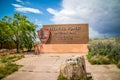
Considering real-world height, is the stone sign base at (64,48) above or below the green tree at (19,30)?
below

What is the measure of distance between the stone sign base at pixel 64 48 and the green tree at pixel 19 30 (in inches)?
81.0

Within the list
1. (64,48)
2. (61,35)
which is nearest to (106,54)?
(64,48)

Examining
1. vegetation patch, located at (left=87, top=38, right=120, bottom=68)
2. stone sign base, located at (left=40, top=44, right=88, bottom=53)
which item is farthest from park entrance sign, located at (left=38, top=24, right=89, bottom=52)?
vegetation patch, located at (left=87, top=38, right=120, bottom=68)

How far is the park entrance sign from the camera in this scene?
21.0m

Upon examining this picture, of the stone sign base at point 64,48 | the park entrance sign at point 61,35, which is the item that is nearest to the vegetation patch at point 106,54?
the stone sign base at point 64,48

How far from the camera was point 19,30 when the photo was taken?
20000 mm

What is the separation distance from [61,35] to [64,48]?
2.07m

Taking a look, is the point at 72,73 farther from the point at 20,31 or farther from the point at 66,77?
the point at 20,31

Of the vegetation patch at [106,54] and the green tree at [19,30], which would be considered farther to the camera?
the green tree at [19,30]

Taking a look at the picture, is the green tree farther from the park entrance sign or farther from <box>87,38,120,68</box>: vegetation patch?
<box>87,38,120,68</box>: vegetation patch

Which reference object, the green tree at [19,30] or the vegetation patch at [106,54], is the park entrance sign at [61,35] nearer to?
the green tree at [19,30]

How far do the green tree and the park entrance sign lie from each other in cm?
169

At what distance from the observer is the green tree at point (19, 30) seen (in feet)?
63.8

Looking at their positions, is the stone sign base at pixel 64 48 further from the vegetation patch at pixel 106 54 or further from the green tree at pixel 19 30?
the vegetation patch at pixel 106 54
